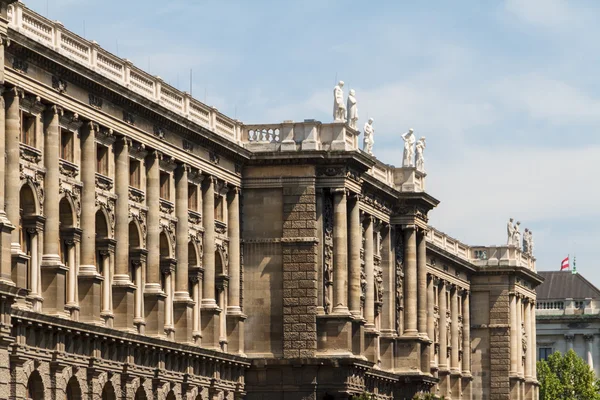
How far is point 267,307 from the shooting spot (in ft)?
400

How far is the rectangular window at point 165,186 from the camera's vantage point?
110m

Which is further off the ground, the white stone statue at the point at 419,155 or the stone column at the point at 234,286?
the white stone statue at the point at 419,155

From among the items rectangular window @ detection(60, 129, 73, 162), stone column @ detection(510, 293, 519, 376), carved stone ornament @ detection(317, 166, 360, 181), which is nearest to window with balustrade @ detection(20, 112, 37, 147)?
rectangular window @ detection(60, 129, 73, 162)

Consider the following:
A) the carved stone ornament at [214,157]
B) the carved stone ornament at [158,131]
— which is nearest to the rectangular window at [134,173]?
the carved stone ornament at [158,131]

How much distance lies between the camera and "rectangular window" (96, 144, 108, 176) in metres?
99.8

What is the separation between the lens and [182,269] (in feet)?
365

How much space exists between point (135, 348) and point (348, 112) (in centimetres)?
3379

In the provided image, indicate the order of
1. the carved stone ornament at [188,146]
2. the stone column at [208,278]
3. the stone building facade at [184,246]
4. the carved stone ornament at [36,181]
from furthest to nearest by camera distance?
the stone column at [208,278] → the carved stone ornament at [188,146] → the stone building facade at [184,246] → the carved stone ornament at [36,181]

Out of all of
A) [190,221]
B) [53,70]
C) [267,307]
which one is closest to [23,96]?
[53,70]

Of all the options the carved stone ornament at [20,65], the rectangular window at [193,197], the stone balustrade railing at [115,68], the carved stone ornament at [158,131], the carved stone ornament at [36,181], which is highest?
the stone balustrade railing at [115,68]

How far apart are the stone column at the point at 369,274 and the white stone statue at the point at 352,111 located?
314 inches

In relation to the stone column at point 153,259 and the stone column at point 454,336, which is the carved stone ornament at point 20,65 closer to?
the stone column at point 153,259

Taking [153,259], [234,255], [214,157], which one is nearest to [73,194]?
[153,259]

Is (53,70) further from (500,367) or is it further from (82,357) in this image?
(500,367)
